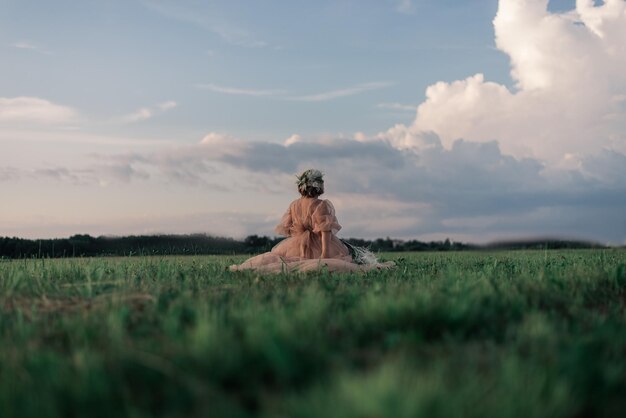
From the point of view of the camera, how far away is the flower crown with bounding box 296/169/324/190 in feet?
44.2

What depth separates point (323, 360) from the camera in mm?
3787

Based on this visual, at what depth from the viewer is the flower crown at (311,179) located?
13.5 m

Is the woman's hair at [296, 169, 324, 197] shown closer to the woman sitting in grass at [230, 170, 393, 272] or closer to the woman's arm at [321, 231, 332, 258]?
the woman sitting in grass at [230, 170, 393, 272]

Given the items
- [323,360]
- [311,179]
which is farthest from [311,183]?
[323,360]

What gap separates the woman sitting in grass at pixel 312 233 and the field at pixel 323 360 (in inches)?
269

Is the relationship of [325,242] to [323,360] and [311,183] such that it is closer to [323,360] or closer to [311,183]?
[311,183]

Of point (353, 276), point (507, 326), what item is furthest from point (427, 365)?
point (353, 276)

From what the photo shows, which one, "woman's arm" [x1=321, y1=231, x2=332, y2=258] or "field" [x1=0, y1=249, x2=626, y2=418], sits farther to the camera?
"woman's arm" [x1=321, y1=231, x2=332, y2=258]

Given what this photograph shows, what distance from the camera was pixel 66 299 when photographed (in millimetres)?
6906

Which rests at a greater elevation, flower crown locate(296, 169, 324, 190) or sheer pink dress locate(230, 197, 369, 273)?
flower crown locate(296, 169, 324, 190)

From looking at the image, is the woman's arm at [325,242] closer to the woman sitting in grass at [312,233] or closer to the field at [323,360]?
the woman sitting in grass at [312,233]

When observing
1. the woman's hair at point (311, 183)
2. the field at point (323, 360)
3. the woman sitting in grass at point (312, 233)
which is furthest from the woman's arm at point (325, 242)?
the field at point (323, 360)

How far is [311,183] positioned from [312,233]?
1.07 meters

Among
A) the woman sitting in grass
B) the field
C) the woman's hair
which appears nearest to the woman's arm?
the woman sitting in grass
